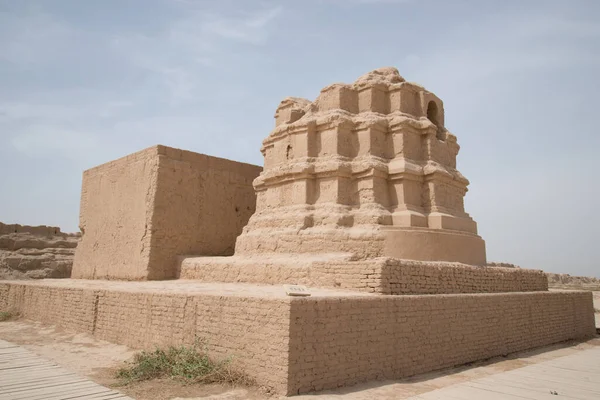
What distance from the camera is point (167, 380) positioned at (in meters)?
5.35

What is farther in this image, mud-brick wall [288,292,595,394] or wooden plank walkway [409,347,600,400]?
mud-brick wall [288,292,595,394]

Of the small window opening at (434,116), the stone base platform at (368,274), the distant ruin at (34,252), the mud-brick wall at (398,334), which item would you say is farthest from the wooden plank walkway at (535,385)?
the distant ruin at (34,252)

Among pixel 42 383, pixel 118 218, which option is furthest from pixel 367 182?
pixel 118 218

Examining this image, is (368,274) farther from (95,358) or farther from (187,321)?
(95,358)

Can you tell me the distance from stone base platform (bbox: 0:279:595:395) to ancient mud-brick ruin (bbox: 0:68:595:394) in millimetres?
23

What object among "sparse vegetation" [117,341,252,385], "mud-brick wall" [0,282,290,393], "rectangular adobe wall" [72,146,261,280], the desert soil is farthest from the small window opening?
"sparse vegetation" [117,341,252,385]

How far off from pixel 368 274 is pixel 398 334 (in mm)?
869

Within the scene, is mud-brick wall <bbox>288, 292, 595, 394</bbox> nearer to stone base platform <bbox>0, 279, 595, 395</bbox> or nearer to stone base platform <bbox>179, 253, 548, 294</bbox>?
stone base platform <bbox>0, 279, 595, 395</bbox>

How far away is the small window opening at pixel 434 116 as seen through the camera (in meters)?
10.5

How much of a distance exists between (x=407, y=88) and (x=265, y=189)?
3942 millimetres

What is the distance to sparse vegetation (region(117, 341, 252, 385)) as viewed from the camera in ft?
17.0

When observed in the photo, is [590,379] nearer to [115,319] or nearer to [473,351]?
[473,351]

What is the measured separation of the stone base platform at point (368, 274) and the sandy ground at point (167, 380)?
1181 millimetres

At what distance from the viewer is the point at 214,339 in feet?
18.8
